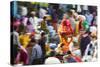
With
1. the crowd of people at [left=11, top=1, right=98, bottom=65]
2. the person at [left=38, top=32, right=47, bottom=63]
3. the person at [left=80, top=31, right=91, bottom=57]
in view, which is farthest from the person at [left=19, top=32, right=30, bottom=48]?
the person at [left=80, top=31, right=91, bottom=57]

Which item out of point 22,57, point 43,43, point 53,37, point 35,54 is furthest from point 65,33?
point 22,57

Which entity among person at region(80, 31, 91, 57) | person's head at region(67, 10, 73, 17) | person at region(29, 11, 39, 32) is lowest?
person at region(80, 31, 91, 57)

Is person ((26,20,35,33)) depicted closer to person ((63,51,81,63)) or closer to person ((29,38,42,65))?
person ((29,38,42,65))

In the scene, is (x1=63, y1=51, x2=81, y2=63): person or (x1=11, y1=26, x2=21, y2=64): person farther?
(x1=63, y1=51, x2=81, y2=63): person

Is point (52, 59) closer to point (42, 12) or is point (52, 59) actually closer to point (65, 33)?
point (65, 33)

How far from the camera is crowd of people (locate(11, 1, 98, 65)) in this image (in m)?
1.71

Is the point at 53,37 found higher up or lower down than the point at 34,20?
lower down

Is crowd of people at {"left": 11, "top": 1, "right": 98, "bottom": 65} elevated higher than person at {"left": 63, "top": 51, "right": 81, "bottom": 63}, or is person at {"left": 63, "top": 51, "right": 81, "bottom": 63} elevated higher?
crowd of people at {"left": 11, "top": 1, "right": 98, "bottom": 65}

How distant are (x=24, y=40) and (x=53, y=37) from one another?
0.82 feet

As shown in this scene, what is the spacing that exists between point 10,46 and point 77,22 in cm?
62

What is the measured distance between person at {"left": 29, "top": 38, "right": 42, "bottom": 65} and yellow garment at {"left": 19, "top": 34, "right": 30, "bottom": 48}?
0.13ft

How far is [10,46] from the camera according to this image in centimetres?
170

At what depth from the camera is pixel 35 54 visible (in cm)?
175
